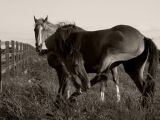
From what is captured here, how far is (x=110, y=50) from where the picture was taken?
6.54 m

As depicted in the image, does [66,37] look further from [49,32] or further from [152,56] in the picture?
[152,56]

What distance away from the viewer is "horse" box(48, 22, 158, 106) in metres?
6.39

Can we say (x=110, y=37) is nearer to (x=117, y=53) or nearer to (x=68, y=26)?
(x=117, y=53)

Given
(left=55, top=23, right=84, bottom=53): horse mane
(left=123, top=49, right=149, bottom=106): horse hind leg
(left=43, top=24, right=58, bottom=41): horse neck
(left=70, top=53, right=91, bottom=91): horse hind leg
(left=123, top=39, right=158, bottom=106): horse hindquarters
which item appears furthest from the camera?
(left=43, top=24, right=58, bottom=41): horse neck

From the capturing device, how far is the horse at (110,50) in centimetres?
639

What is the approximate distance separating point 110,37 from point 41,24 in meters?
2.32

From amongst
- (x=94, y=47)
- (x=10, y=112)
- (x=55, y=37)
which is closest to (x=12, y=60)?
(x=55, y=37)

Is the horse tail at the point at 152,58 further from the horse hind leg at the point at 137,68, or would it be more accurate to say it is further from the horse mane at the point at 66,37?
the horse mane at the point at 66,37

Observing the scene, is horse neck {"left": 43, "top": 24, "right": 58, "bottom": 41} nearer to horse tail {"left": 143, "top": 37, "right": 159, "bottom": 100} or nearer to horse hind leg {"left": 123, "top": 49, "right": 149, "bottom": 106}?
horse hind leg {"left": 123, "top": 49, "right": 149, "bottom": 106}

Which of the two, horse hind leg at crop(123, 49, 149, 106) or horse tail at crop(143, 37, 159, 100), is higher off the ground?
horse tail at crop(143, 37, 159, 100)

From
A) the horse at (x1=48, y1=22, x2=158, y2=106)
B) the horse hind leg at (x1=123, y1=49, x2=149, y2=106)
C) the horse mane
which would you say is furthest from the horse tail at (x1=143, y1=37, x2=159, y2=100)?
the horse mane

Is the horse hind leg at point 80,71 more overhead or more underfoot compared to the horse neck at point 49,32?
more underfoot

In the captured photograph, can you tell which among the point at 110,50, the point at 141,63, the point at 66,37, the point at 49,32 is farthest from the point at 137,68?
the point at 49,32

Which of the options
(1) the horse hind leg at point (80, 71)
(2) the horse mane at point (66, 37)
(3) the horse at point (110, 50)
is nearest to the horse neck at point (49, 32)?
(2) the horse mane at point (66, 37)
